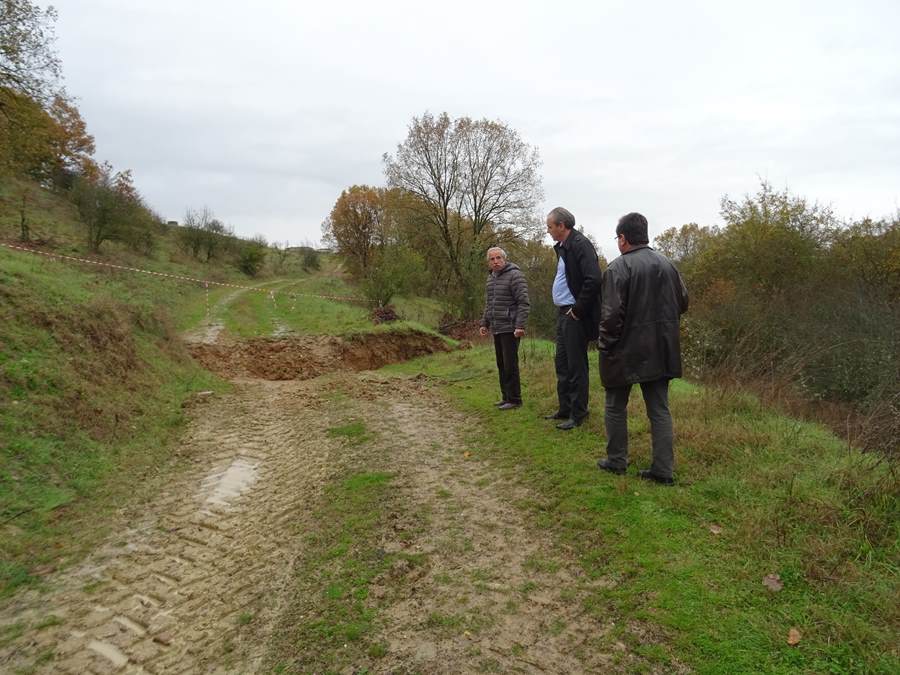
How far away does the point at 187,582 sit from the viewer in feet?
11.9

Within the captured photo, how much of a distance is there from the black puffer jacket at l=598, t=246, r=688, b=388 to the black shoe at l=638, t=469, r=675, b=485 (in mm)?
844

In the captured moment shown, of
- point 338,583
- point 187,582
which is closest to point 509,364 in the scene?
point 338,583

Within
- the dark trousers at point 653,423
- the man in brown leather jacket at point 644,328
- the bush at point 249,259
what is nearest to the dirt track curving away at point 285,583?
the dark trousers at point 653,423

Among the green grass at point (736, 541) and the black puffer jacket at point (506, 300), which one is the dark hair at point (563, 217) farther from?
the green grass at point (736, 541)

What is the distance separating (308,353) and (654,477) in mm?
10727

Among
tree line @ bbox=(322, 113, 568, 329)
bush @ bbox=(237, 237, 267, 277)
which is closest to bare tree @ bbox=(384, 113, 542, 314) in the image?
tree line @ bbox=(322, 113, 568, 329)

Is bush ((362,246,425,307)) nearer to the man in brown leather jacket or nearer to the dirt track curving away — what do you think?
the dirt track curving away

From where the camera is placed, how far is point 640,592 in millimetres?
2967

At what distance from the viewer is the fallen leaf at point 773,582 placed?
2.85m

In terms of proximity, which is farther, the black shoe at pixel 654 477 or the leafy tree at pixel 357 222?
the leafy tree at pixel 357 222

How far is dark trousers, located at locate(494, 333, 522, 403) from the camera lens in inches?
271

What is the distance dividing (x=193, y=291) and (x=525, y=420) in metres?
22.5

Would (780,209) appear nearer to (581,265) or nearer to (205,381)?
(581,265)

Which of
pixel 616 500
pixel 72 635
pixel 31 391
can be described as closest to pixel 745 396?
pixel 616 500
